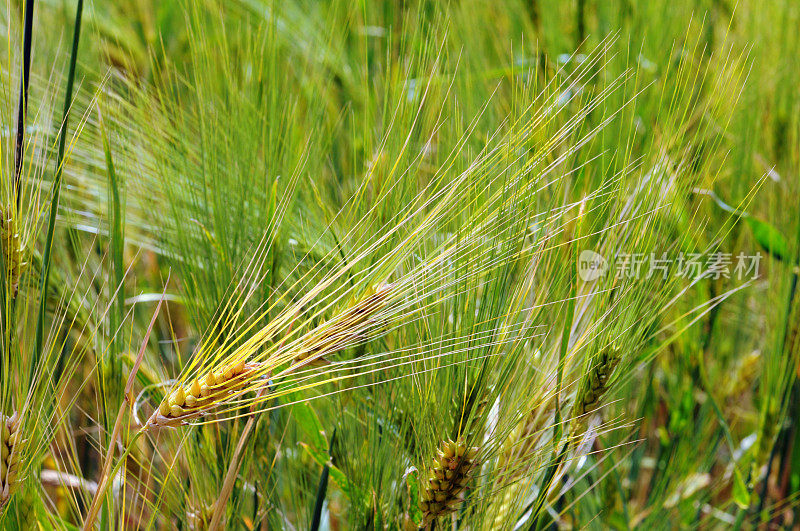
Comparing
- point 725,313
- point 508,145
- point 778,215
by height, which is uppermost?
point 508,145

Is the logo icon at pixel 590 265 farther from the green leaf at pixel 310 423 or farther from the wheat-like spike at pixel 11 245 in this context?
the wheat-like spike at pixel 11 245

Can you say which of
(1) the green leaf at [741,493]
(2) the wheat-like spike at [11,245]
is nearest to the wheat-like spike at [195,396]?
(2) the wheat-like spike at [11,245]

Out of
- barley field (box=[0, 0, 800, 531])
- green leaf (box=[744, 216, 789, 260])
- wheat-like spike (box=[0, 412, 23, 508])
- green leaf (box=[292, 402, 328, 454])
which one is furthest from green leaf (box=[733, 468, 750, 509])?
wheat-like spike (box=[0, 412, 23, 508])

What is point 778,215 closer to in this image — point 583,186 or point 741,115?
point 741,115

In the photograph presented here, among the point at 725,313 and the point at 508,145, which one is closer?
the point at 508,145

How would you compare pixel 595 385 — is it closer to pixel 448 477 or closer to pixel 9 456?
pixel 448 477

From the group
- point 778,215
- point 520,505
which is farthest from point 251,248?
point 778,215

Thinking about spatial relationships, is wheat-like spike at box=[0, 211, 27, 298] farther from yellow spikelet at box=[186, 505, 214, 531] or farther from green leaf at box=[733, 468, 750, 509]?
green leaf at box=[733, 468, 750, 509]
